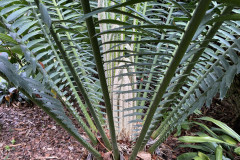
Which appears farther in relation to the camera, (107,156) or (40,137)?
(40,137)

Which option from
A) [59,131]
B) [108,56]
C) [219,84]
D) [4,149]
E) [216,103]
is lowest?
[4,149]

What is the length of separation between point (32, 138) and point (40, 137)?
0.05 metres

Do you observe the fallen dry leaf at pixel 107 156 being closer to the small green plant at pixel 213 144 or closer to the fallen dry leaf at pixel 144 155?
the fallen dry leaf at pixel 144 155

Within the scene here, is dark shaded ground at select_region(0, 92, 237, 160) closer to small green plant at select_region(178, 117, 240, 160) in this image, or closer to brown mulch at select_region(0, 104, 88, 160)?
brown mulch at select_region(0, 104, 88, 160)

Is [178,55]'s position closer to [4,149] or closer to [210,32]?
[210,32]

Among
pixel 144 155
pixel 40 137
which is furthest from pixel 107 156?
pixel 40 137

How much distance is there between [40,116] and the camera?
61.6 inches

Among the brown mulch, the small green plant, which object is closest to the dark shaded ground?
the brown mulch

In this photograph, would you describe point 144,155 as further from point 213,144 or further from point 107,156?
point 213,144

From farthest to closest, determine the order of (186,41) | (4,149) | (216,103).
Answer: (216,103), (4,149), (186,41)

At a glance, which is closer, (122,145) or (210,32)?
(210,32)

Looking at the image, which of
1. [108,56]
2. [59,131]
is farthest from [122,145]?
[59,131]

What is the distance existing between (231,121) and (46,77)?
49.9 inches

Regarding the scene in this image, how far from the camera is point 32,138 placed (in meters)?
1.34
